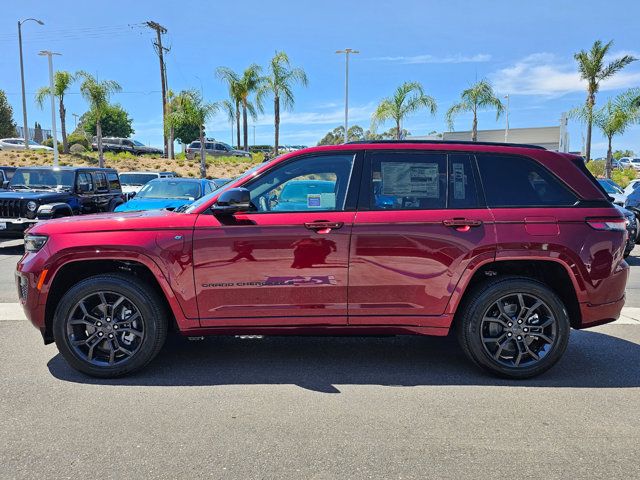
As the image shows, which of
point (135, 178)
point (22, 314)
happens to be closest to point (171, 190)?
point (22, 314)

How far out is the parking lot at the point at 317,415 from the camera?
115 inches

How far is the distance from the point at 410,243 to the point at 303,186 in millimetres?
1042

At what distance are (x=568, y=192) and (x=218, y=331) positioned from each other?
3.09 m

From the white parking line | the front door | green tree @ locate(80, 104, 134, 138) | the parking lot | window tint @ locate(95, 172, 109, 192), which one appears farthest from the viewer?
green tree @ locate(80, 104, 134, 138)

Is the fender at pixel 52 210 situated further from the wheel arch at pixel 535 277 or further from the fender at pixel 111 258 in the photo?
the wheel arch at pixel 535 277

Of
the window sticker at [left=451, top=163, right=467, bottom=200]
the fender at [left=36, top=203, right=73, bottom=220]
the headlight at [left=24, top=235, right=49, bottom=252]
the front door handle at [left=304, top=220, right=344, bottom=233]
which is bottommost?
the fender at [left=36, top=203, right=73, bottom=220]

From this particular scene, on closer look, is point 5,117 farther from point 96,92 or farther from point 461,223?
point 461,223

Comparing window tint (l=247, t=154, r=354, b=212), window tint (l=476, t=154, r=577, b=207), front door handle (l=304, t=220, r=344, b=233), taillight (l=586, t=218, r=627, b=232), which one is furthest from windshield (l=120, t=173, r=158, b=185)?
taillight (l=586, t=218, r=627, b=232)

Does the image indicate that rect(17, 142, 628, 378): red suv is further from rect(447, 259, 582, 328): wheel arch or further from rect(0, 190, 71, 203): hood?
rect(0, 190, 71, 203): hood

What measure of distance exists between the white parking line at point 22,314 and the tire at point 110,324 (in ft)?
7.24

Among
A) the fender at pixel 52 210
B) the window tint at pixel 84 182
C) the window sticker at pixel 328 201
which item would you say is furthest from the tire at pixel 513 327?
the window tint at pixel 84 182

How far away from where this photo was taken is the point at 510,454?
3059 mm

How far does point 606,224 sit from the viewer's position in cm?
414

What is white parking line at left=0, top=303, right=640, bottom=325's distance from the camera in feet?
19.3
